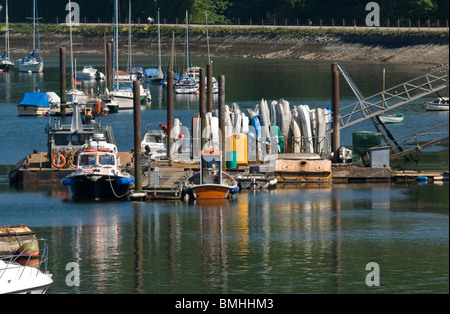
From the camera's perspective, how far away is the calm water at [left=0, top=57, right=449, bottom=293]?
148 feet

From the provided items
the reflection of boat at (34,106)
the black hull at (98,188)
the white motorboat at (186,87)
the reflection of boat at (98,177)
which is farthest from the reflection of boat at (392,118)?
the black hull at (98,188)

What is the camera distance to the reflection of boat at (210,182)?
61344mm

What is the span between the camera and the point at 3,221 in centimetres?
5753

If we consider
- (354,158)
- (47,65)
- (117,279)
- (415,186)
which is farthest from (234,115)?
(47,65)

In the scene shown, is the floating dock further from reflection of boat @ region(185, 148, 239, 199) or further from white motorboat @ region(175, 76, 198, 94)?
white motorboat @ region(175, 76, 198, 94)

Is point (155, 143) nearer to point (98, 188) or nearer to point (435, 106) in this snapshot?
point (98, 188)

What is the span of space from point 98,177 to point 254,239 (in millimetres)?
11855

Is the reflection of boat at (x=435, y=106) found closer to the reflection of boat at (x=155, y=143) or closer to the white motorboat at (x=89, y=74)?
the reflection of boat at (x=155, y=143)

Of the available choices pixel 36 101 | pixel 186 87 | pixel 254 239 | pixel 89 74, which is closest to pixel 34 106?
pixel 36 101

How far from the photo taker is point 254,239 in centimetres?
5316

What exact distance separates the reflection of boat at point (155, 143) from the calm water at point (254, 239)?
8.79 m

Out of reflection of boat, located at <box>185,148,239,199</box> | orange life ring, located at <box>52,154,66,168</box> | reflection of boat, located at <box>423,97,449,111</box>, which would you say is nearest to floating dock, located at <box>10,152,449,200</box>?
orange life ring, located at <box>52,154,66,168</box>
